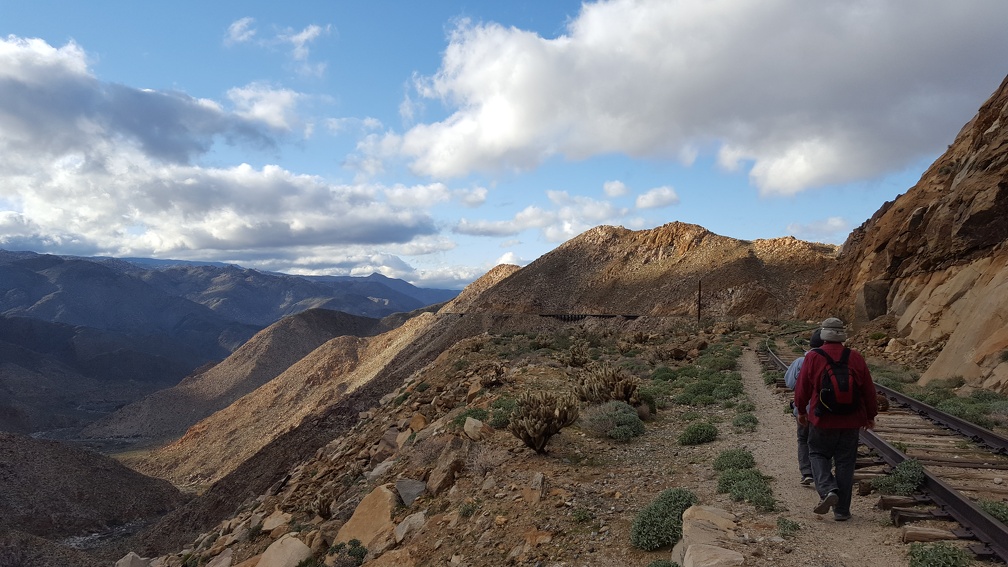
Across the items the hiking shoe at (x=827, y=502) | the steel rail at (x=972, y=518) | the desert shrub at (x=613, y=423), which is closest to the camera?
the steel rail at (x=972, y=518)

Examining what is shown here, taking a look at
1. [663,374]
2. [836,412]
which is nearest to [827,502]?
[836,412]

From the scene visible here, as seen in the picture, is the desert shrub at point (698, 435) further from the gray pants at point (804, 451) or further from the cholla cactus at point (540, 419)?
the gray pants at point (804, 451)

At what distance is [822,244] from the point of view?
235ft

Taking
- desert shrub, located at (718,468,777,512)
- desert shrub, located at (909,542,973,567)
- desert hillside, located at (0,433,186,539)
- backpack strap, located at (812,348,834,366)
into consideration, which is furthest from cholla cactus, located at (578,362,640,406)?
desert hillside, located at (0,433,186,539)

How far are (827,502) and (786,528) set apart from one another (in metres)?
0.50

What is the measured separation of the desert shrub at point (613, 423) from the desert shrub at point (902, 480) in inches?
164

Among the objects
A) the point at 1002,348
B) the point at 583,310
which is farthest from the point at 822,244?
the point at 1002,348

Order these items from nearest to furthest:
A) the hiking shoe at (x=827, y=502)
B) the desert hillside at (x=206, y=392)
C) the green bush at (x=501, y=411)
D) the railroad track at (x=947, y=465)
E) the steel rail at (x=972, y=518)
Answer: the steel rail at (x=972, y=518) → the railroad track at (x=947, y=465) → the hiking shoe at (x=827, y=502) → the green bush at (x=501, y=411) → the desert hillside at (x=206, y=392)

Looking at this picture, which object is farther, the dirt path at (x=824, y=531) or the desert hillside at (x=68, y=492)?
the desert hillside at (x=68, y=492)

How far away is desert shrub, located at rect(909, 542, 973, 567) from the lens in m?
4.27

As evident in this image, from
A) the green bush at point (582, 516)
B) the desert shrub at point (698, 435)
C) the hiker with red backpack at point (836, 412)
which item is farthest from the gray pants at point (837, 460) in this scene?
the desert shrub at point (698, 435)

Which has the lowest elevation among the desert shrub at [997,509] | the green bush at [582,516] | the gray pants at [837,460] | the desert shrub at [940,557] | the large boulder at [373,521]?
the large boulder at [373,521]

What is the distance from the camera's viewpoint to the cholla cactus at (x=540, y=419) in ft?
29.0

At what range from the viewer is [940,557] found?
4328 mm
